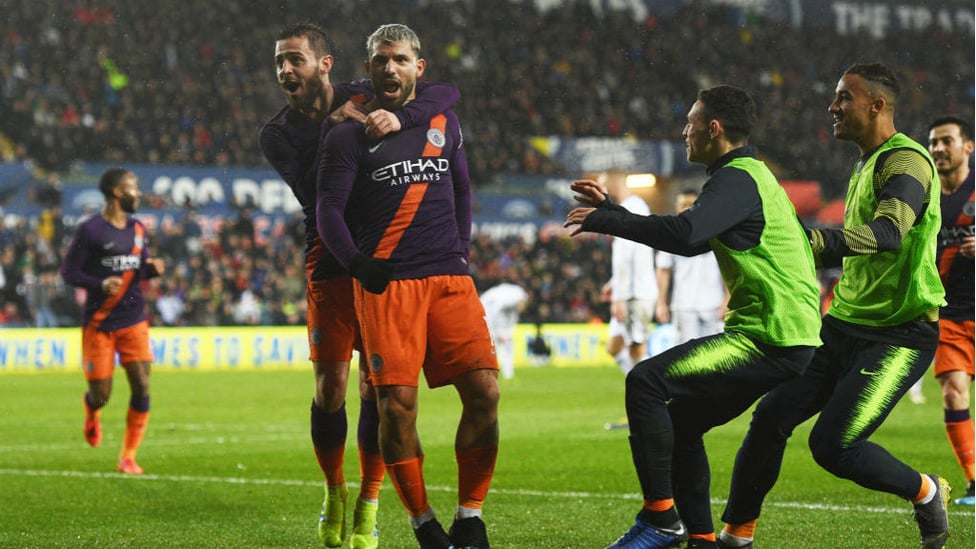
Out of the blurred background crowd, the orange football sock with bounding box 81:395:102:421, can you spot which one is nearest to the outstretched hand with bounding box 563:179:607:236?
the orange football sock with bounding box 81:395:102:421

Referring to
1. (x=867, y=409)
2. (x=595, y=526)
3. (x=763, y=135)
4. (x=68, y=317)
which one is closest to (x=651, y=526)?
(x=867, y=409)

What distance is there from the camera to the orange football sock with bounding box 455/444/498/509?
18.4 ft

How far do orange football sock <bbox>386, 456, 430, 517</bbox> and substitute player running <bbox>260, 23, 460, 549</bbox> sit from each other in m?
0.64

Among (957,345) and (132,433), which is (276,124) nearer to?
(957,345)

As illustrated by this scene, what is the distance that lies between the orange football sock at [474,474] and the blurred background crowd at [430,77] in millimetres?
16511

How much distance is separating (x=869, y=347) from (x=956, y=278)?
2.54 m

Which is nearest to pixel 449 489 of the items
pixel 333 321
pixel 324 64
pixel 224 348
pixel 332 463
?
pixel 332 463

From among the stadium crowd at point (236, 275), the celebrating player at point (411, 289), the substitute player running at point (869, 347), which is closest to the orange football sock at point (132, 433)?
the celebrating player at point (411, 289)

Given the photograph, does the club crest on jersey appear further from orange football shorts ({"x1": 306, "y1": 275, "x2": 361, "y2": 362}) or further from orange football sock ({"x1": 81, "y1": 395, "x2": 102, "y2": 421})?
orange football sock ({"x1": 81, "y1": 395, "x2": 102, "y2": 421})

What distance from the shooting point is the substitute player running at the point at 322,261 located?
6.32 m

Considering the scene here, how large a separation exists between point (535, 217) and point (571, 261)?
Answer: 57.4 inches

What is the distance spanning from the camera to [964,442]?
7.79m

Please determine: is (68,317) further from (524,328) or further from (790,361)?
(790,361)

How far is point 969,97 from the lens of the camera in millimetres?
38562
